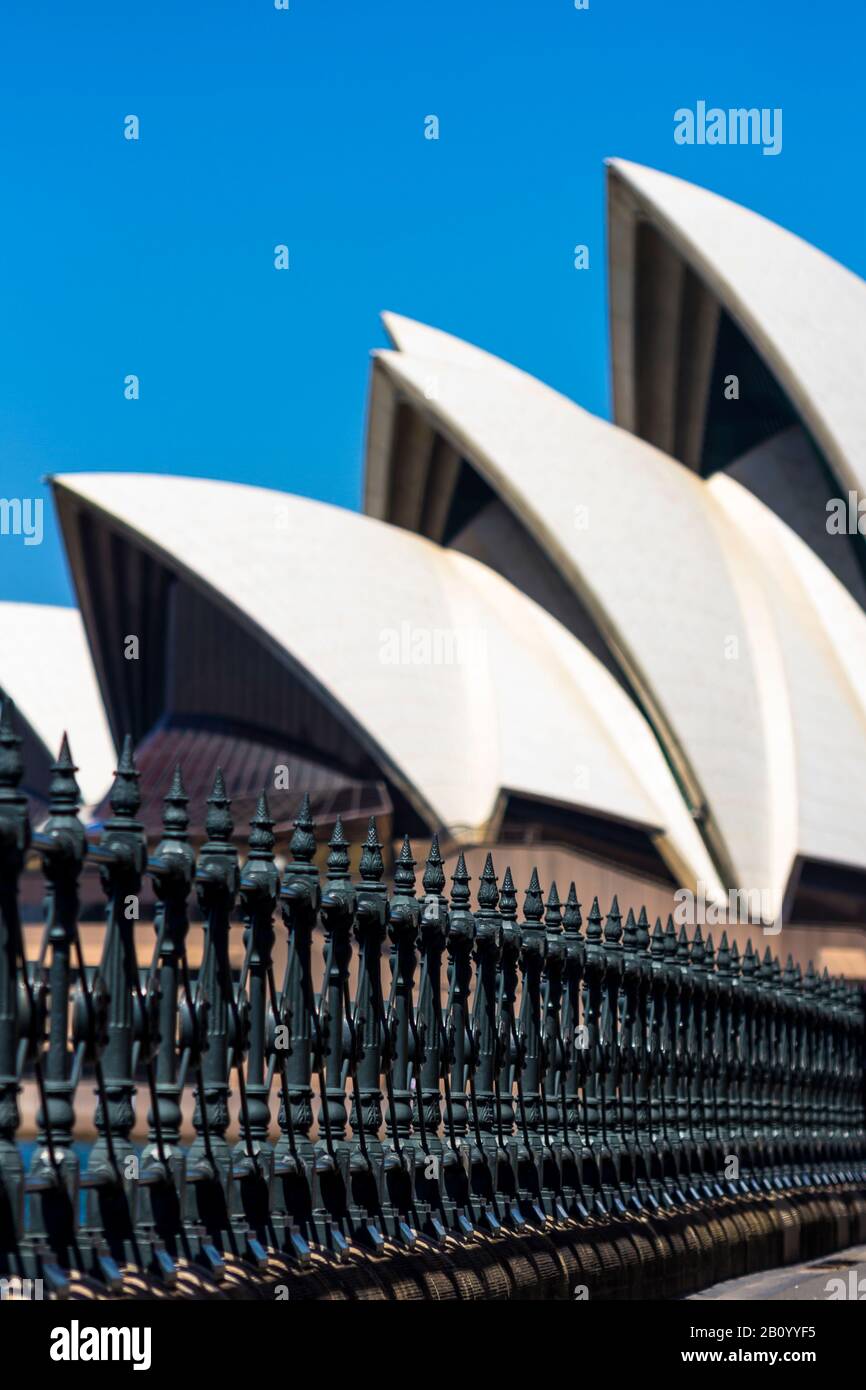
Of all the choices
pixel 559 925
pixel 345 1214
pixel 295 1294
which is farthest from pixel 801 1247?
pixel 295 1294

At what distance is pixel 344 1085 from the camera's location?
5.42 m

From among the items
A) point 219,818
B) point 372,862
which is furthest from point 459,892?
point 219,818

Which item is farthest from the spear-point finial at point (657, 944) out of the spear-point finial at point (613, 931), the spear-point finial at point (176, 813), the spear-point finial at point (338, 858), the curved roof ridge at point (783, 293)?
the curved roof ridge at point (783, 293)

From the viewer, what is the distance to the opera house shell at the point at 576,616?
32.8 m

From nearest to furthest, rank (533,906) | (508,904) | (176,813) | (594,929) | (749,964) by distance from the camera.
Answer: (176,813)
(508,904)
(533,906)
(594,929)
(749,964)

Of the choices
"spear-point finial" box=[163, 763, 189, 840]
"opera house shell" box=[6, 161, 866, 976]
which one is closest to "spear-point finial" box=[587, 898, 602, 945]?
"spear-point finial" box=[163, 763, 189, 840]

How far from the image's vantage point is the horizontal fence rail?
154 inches

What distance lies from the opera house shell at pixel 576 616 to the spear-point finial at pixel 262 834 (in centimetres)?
2515

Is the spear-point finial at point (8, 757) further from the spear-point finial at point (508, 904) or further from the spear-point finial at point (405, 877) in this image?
the spear-point finial at point (508, 904)

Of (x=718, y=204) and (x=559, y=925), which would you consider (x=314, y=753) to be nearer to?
(x=718, y=204)

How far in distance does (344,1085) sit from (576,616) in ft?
100

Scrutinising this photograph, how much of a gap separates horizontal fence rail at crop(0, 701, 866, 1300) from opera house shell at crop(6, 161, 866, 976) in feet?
70.5

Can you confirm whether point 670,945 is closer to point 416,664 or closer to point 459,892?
point 459,892

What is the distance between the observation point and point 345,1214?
5.35 metres
